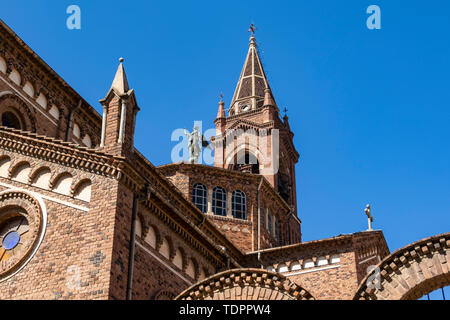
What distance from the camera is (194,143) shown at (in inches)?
1480

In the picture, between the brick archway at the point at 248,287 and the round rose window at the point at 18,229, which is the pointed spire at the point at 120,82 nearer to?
the round rose window at the point at 18,229

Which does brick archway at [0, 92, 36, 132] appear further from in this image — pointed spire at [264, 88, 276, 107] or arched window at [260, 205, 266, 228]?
pointed spire at [264, 88, 276, 107]

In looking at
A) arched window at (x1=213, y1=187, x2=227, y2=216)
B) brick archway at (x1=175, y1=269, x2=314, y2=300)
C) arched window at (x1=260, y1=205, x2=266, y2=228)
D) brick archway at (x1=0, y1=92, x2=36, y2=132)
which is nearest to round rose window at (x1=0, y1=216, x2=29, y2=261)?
brick archway at (x1=175, y1=269, x2=314, y2=300)

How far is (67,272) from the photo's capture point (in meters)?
17.5

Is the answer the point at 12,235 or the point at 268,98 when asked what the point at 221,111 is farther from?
the point at 12,235

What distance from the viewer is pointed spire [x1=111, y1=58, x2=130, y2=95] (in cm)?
2098

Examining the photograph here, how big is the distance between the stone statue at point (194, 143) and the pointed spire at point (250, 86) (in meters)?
9.59

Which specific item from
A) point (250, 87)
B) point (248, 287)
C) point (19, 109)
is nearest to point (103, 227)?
point (248, 287)

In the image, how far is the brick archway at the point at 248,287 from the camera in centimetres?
1504

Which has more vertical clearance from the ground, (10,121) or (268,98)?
(268,98)

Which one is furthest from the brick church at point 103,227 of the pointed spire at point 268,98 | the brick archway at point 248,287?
the pointed spire at point 268,98

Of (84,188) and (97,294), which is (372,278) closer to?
(97,294)

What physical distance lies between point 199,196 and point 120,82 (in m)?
14.6
